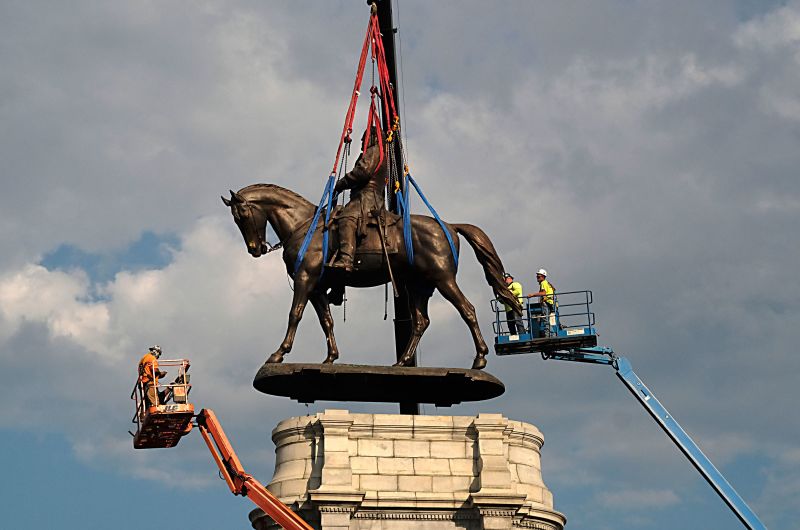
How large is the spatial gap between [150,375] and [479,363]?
8.66 m

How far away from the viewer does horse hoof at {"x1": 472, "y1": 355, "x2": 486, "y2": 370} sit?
1490 inches

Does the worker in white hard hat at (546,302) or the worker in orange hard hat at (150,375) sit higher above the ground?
the worker in white hard hat at (546,302)

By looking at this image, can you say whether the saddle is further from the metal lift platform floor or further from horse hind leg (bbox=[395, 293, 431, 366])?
the metal lift platform floor

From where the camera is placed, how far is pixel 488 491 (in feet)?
115

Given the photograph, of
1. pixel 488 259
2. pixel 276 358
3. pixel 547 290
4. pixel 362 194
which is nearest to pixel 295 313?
pixel 276 358

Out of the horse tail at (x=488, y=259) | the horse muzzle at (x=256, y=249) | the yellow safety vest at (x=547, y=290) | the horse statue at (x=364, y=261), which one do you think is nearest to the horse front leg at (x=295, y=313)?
the horse statue at (x=364, y=261)

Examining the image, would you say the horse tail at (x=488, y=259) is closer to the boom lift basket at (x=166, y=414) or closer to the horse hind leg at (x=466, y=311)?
the horse hind leg at (x=466, y=311)

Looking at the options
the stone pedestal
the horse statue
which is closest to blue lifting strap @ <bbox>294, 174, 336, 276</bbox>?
the horse statue

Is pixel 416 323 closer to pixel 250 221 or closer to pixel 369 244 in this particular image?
pixel 369 244

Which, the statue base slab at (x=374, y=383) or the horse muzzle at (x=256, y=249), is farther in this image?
the horse muzzle at (x=256, y=249)

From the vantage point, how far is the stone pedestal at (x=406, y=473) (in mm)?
34875

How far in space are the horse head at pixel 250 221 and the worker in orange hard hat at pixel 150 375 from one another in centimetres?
422

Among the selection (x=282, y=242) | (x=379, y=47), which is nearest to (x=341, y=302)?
(x=282, y=242)

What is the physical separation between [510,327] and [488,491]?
727cm
